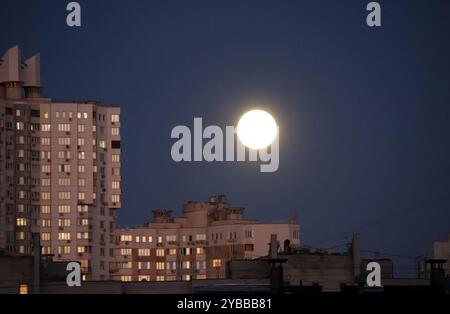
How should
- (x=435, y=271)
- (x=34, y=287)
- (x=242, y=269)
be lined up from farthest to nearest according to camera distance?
(x=242, y=269), (x=34, y=287), (x=435, y=271)

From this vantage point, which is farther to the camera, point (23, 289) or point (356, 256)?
point (356, 256)

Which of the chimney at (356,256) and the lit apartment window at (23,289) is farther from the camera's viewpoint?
the chimney at (356,256)

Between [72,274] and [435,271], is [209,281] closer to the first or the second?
[72,274]

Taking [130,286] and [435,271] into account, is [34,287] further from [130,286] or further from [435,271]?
[435,271]

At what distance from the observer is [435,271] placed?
309 feet

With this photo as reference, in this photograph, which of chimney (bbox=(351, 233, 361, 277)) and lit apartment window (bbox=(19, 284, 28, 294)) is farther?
chimney (bbox=(351, 233, 361, 277))

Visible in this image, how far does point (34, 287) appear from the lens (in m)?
118
